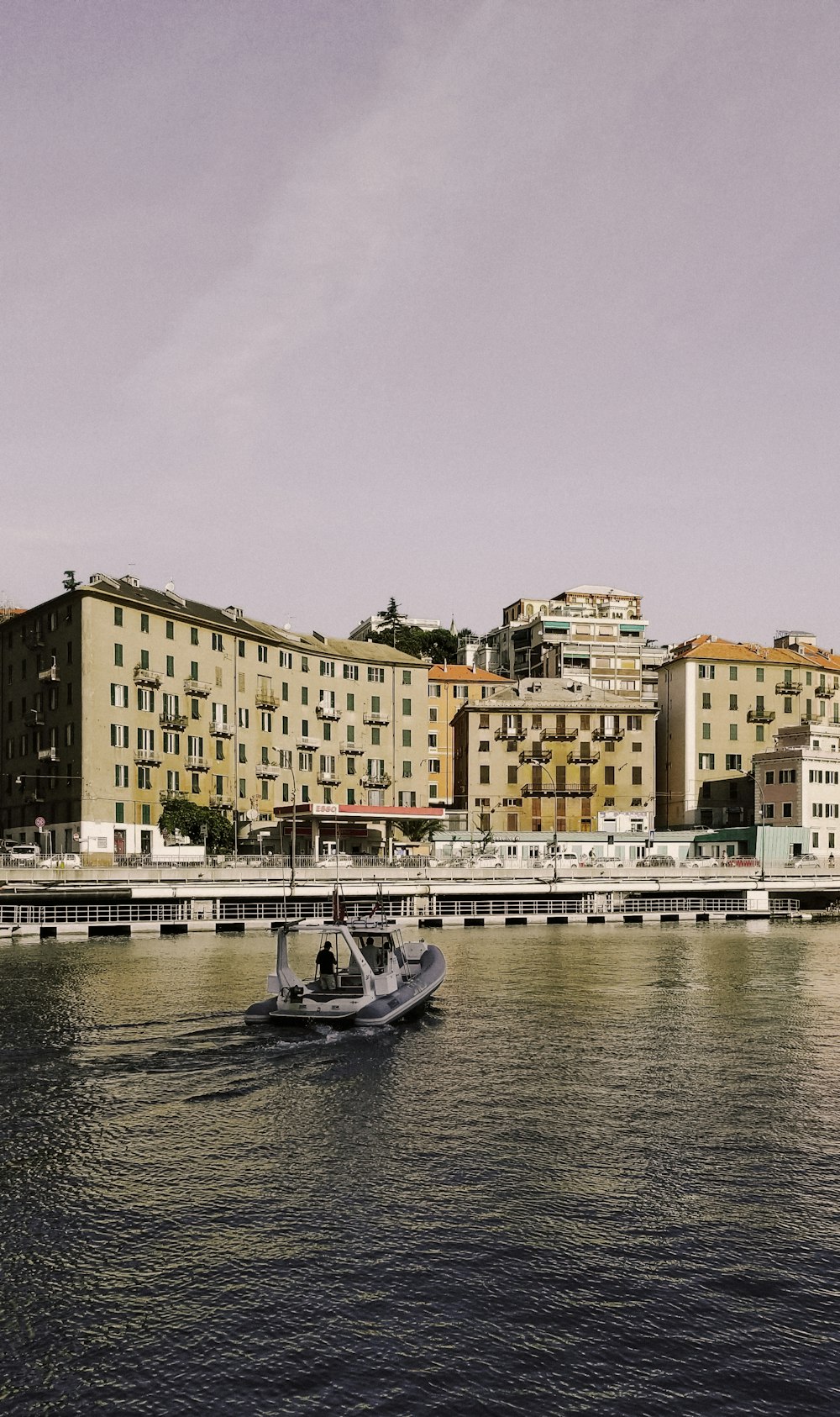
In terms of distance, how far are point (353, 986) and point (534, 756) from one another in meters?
78.7

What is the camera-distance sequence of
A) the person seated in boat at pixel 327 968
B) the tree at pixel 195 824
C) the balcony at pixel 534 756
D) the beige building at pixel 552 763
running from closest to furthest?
1. the person seated in boat at pixel 327 968
2. the tree at pixel 195 824
3. the beige building at pixel 552 763
4. the balcony at pixel 534 756

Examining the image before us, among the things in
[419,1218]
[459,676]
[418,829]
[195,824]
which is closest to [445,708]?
[459,676]

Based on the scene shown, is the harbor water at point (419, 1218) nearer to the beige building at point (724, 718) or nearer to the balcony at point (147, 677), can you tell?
the balcony at point (147, 677)

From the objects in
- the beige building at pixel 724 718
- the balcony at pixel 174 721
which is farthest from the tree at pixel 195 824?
the beige building at pixel 724 718

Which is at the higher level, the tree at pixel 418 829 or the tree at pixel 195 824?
the tree at pixel 195 824

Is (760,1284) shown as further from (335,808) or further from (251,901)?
(335,808)

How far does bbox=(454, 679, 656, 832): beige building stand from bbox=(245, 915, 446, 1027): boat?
7316 centimetres

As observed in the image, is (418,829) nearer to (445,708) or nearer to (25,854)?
(445,708)

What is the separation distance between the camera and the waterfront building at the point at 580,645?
12750 centimetres

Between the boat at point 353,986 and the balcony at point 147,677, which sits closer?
the boat at point 353,986

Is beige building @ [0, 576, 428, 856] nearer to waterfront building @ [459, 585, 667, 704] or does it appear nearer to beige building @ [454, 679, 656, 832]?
beige building @ [454, 679, 656, 832]

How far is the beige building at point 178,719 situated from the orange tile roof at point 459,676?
6.44 metres

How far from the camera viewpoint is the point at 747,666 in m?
118

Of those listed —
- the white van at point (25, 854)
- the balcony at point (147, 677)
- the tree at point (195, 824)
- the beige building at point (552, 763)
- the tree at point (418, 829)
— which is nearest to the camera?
the white van at point (25, 854)
